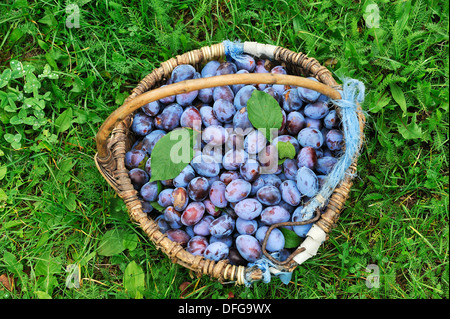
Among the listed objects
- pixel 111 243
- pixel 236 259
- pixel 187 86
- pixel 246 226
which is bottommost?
pixel 111 243

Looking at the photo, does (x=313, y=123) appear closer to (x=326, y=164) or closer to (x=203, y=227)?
(x=326, y=164)

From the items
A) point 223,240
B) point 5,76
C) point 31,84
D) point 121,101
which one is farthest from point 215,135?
point 5,76

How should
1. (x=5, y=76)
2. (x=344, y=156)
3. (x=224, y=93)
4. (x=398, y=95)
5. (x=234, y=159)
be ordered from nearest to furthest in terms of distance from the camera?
(x=344, y=156)
(x=234, y=159)
(x=224, y=93)
(x=398, y=95)
(x=5, y=76)

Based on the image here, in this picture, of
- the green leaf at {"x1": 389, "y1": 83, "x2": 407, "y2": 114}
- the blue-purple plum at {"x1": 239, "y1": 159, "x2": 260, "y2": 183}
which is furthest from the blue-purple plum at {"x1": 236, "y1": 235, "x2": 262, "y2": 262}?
the green leaf at {"x1": 389, "y1": 83, "x2": 407, "y2": 114}

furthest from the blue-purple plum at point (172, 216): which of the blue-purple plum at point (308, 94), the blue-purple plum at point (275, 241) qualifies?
the blue-purple plum at point (308, 94)

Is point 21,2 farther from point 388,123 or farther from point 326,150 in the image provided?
point 388,123

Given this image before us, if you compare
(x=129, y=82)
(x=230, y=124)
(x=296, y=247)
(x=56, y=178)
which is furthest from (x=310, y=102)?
(x=56, y=178)

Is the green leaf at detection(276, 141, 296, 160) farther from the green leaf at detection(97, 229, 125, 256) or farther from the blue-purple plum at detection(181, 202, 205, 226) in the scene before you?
the green leaf at detection(97, 229, 125, 256)
